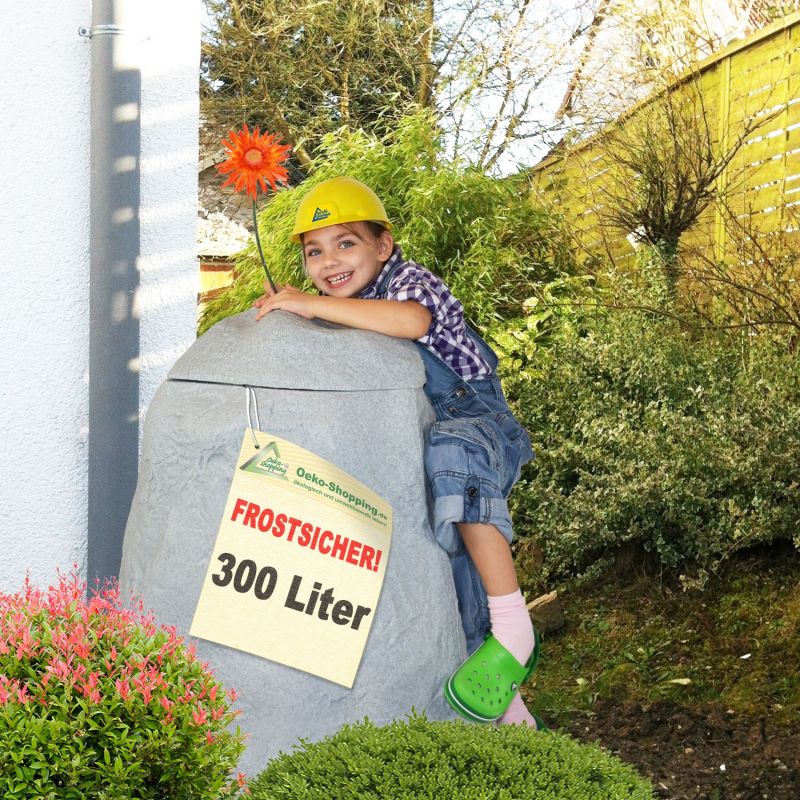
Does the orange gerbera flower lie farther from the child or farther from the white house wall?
the white house wall

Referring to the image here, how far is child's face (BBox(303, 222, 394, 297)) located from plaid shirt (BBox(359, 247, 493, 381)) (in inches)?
3.8

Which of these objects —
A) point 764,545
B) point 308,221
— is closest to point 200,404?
point 308,221

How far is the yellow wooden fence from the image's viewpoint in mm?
6309

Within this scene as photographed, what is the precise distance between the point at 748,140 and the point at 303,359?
16.1ft

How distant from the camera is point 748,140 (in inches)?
263

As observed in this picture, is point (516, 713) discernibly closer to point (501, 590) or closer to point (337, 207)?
point (501, 590)

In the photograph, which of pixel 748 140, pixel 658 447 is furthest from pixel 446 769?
pixel 748 140

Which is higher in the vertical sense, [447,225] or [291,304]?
[447,225]

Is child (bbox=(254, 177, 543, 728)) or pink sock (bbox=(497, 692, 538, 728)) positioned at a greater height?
child (bbox=(254, 177, 543, 728))

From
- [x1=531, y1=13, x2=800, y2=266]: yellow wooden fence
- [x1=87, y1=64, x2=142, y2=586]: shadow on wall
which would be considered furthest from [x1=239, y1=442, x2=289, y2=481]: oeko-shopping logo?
[x1=531, y1=13, x2=800, y2=266]: yellow wooden fence

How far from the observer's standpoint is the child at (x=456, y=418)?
8.82 ft

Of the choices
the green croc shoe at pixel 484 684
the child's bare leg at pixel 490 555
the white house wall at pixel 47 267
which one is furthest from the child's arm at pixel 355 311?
the green croc shoe at pixel 484 684

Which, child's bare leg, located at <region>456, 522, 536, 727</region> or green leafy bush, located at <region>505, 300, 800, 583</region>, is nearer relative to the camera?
child's bare leg, located at <region>456, 522, 536, 727</region>

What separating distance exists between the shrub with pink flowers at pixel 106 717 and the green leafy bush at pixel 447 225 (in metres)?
4.67
